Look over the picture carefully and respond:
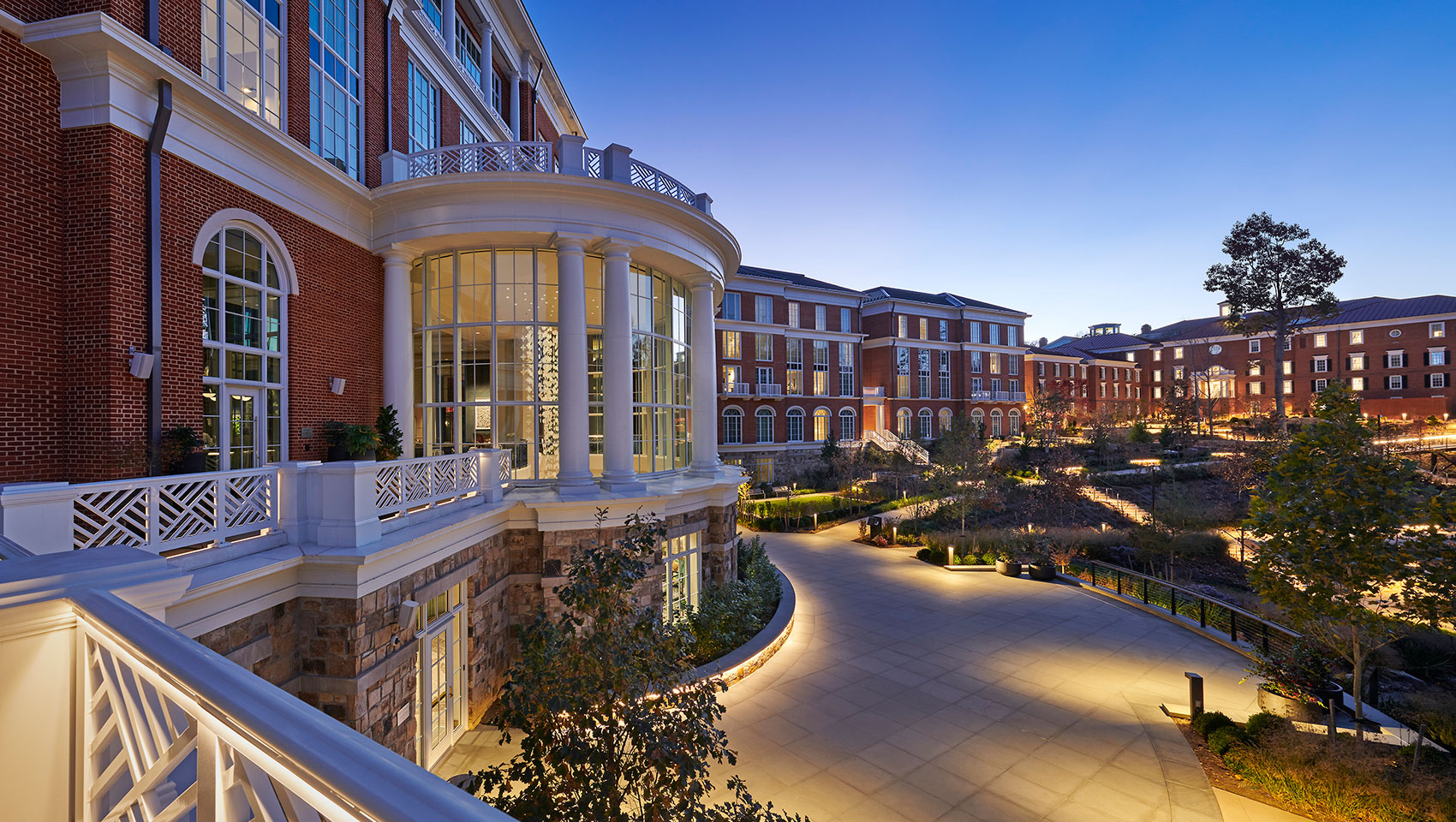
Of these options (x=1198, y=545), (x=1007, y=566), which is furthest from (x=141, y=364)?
(x=1198, y=545)

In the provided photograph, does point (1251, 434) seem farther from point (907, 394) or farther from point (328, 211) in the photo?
point (328, 211)

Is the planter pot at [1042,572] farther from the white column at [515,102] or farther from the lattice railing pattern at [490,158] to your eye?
the white column at [515,102]

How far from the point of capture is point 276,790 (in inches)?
54.2

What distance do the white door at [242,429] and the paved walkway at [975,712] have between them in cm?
574

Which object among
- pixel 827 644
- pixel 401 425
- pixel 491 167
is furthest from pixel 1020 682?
pixel 491 167

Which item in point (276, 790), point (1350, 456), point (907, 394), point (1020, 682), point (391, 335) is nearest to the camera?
point (276, 790)

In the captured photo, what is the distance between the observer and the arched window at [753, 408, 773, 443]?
4175cm

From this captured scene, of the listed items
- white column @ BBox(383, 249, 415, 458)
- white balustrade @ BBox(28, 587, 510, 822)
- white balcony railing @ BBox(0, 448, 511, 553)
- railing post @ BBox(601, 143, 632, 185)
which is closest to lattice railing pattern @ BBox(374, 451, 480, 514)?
white balcony railing @ BBox(0, 448, 511, 553)

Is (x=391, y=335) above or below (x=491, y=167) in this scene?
below

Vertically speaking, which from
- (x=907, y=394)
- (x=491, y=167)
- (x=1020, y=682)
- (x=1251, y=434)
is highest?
(x=491, y=167)

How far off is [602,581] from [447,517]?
162 inches

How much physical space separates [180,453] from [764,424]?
3537cm

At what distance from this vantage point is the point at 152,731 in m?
1.82

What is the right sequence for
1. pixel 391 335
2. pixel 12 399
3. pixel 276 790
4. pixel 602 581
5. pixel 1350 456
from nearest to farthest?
pixel 276 790 → pixel 602 581 → pixel 12 399 → pixel 1350 456 → pixel 391 335
